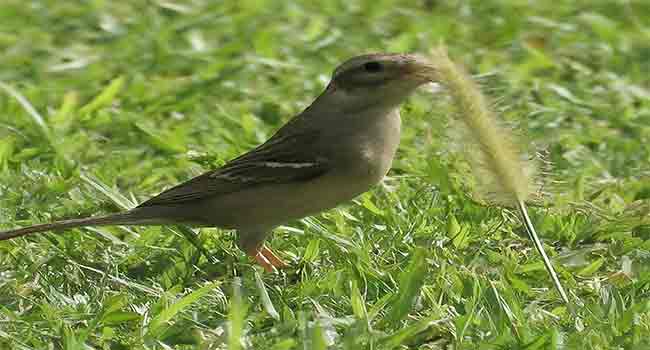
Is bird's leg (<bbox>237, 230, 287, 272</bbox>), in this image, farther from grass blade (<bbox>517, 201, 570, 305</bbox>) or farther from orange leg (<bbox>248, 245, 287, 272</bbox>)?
grass blade (<bbox>517, 201, 570, 305</bbox>)

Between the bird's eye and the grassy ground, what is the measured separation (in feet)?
1.19

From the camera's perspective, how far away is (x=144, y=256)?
19.3 ft

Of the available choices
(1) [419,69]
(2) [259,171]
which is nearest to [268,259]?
(2) [259,171]

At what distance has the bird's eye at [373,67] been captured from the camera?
5.59 meters

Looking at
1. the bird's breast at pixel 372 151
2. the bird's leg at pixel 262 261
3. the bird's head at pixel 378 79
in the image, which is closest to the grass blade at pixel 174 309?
the bird's leg at pixel 262 261

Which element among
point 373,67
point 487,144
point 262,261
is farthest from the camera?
point 262,261

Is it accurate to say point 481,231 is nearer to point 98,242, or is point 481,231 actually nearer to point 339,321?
point 339,321

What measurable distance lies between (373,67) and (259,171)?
70 centimetres

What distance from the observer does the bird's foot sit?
19.0 feet

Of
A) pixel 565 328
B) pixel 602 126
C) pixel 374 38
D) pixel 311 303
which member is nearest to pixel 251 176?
pixel 311 303

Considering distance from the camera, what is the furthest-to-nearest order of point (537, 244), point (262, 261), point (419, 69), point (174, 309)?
point (262, 261) < point (419, 69) < point (174, 309) < point (537, 244)

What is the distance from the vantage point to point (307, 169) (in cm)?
570

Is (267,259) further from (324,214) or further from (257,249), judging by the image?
(324,214)

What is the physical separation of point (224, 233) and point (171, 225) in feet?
1.45
